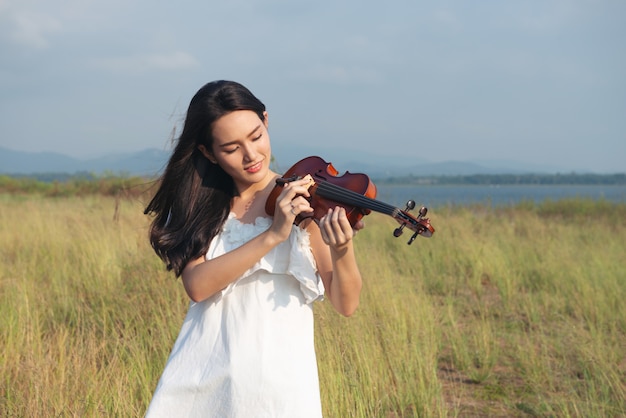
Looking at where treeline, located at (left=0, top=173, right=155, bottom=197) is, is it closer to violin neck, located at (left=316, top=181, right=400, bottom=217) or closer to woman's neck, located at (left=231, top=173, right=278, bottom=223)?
woman's neck, located at (left=231, top=173, right=278, bottom=223)

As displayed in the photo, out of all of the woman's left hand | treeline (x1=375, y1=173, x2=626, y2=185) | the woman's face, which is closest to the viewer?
the woman's left hand

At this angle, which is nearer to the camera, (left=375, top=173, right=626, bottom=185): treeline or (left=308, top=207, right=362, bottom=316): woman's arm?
(left=308, top=207, right=362, bottom=316): woman's arm

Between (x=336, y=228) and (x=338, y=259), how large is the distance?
0.13 metres

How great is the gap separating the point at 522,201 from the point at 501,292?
10755 mm

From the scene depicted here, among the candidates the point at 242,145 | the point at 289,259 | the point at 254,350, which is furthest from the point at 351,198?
the point at 254,350

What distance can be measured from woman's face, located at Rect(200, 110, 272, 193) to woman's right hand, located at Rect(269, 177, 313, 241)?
0.72 feet

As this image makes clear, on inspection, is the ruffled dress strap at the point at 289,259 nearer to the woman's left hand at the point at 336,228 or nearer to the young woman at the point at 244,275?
Answer: the young woman at the point at 244,275

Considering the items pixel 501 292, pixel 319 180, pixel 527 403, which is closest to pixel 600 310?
pixel 501 292

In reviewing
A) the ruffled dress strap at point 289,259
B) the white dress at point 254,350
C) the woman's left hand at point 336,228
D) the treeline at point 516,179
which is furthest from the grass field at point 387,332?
the treeline at point 516,179

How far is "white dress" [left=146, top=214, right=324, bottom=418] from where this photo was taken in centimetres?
170

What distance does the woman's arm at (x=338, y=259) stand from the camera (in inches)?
64.1

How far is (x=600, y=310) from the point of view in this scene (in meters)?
5.41

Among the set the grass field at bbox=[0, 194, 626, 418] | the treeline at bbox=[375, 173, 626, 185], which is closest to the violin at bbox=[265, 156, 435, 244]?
the grass field at bbox=[0, 194, 626, 418]

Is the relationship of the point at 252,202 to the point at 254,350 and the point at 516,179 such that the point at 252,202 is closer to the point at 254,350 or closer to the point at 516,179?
the point at 254,350
